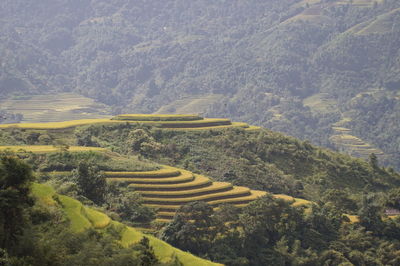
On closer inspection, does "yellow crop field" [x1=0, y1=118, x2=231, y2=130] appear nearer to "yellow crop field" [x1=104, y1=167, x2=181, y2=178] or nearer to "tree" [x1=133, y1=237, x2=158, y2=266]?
"yellow crop field" [x1=104, y1=167, x2=181, y2=178]

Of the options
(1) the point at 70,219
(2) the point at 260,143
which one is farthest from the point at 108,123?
(1) the point at 70,219

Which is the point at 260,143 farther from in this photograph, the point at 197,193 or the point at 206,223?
the point at 206,223

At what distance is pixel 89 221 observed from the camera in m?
33.2

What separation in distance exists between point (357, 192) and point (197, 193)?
90.3ft

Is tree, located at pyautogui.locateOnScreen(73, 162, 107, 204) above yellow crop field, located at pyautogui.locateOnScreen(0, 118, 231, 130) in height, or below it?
below

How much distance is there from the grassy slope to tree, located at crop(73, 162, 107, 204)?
766 cm

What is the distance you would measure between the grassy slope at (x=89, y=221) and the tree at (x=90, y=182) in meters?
7.66

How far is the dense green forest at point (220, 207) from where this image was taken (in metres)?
26.6

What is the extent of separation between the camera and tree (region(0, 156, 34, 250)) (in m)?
25.5

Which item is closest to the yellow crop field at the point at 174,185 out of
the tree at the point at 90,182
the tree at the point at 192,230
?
the tree at the point at 90,182

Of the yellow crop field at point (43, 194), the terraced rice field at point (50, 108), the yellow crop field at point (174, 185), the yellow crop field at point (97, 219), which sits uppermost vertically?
the terraced rice field at point (50, 108)

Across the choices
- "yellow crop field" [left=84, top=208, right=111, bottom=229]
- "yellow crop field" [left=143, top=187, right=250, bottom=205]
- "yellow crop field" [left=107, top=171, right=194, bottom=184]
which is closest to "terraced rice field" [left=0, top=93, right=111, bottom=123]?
"yellow crop field" [left=107, top=171, right=194, bottom=184]

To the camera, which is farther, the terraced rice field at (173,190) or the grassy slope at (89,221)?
the terraced rice field at (173,190)

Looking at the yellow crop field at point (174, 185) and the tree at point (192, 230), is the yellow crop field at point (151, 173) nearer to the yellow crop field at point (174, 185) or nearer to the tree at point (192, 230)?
the yellow crop field at point (174, 185)
